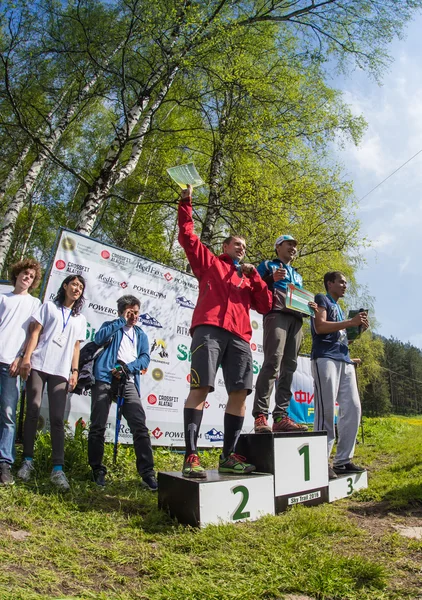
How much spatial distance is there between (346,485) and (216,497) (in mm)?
1829

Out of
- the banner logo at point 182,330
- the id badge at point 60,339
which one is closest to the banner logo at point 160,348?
the banner logo at point 182,330

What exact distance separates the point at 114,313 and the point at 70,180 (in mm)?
13735

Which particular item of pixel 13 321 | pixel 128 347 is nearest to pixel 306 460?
pixel 128 347

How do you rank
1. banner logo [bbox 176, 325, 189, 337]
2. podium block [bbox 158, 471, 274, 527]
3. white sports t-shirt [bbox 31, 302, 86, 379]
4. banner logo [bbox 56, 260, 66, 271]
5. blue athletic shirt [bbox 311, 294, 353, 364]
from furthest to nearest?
banner logo [bbox 176, 325, 189, 337] → banner logo [bbox 56, 260, 66, 271] → blue athletic shirt [bbox 311, 294, 353, 364] → white sports t-shirt [bbox 31, 302, 86, 379] → podium block [bbox 158, 471, 274, 527]

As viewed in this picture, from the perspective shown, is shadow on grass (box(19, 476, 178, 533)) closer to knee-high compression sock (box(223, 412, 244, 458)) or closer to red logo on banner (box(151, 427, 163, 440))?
knee-high compression sock (box(223, 412, 244, 458))

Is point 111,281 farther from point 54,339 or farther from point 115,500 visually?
point 115,500

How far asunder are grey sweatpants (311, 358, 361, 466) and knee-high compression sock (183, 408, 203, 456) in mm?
1477

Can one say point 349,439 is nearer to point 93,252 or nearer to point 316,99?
point 93,252

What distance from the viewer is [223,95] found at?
30.5 ft

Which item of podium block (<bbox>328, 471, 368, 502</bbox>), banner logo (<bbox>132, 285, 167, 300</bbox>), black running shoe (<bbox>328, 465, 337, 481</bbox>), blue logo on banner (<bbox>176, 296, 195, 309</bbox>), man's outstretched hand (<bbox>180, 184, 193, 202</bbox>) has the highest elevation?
blue logo on banner (<bbox>176, 296, 195, 309</bbox>)

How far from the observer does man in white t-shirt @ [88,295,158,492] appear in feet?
12.5

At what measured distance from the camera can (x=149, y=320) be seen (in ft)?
18.1

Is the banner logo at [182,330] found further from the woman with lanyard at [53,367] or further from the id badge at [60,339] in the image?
the id badge at [60,339]

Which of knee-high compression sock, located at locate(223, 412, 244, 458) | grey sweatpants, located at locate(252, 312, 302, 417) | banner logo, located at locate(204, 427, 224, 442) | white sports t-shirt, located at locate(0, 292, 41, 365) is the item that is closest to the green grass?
knee-high compression sock, located at locate(223, 412, 244, 458)
